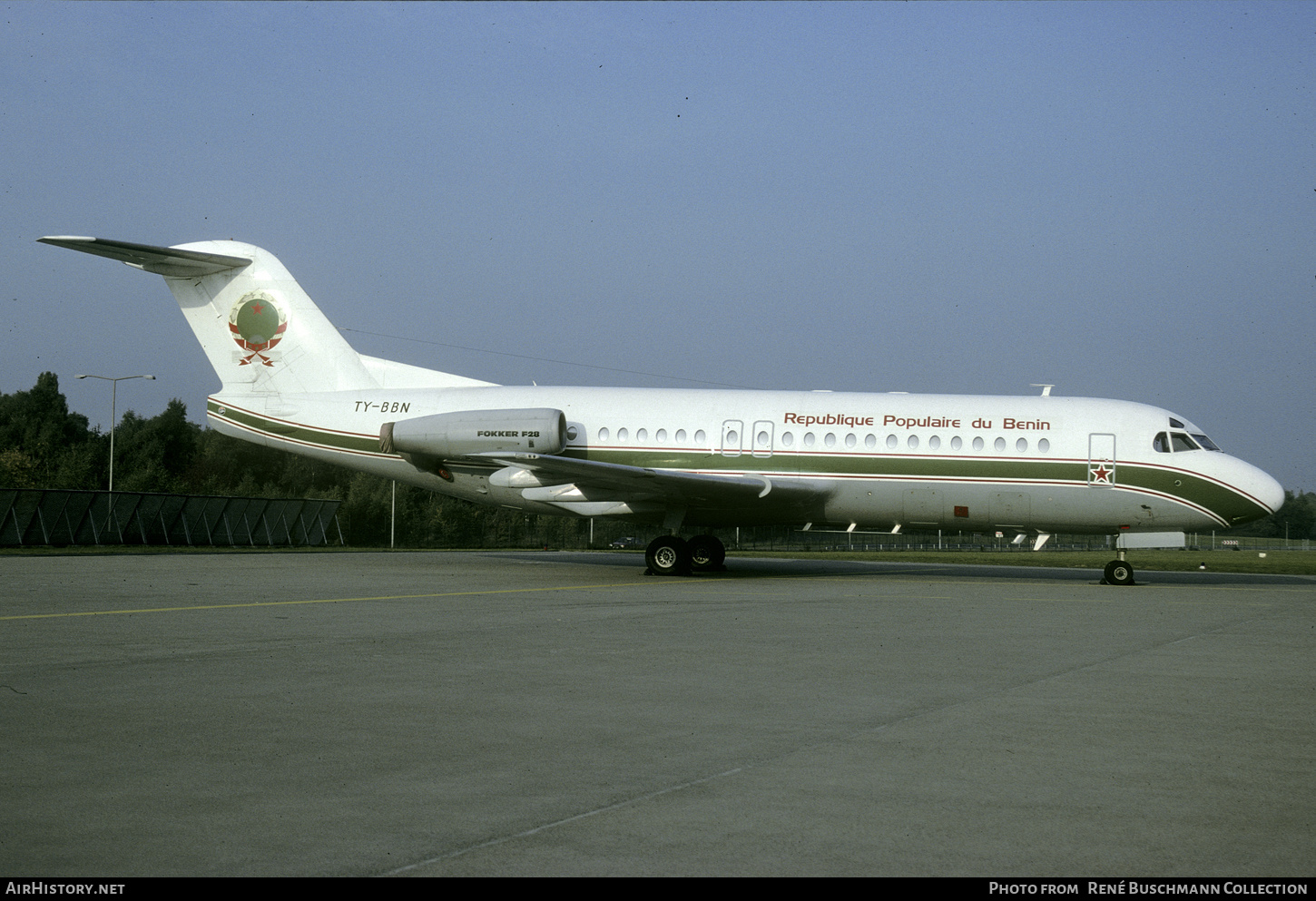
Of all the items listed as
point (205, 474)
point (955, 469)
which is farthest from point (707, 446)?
point (205, 474)

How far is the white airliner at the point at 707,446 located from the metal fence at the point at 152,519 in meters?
10.4

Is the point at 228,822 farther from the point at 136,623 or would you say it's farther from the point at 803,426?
the point at 803,426

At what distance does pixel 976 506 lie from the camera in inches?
873

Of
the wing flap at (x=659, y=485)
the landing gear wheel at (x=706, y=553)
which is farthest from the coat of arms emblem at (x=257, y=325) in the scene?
the landing gear wheel at (x=706, y=553)

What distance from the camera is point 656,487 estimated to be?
70.6ft

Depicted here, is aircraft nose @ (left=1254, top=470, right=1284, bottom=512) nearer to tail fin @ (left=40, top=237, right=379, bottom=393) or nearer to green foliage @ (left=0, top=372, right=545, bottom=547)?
tail fin @ (left=40, top=237, right=379, bottom=393)

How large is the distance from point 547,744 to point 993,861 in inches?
109

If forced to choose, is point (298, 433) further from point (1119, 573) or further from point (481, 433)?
point (1119, 573)

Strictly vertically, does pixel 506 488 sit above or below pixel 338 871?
above

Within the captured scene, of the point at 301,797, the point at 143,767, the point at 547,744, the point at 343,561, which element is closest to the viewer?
the point at 301,797

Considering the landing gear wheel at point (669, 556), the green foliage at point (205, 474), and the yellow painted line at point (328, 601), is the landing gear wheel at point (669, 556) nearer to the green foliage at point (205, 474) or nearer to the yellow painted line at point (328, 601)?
the yellow painted line at point (328, 601)
